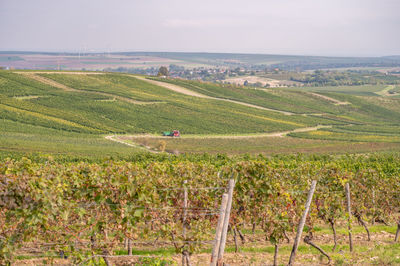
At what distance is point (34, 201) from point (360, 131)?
90.7 meters

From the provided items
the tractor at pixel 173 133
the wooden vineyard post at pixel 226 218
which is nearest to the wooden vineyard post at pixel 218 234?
the wooden vineyard post at pixel 226 218

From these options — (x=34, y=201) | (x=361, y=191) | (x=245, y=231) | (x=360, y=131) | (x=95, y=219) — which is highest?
(x=34, y=201)

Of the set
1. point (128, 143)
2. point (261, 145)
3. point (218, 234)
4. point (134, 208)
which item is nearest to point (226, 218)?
point (218, 234)

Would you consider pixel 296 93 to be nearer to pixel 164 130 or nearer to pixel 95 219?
pixel 164 130

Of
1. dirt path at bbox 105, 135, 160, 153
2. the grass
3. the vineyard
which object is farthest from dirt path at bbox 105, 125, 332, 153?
the vineyard

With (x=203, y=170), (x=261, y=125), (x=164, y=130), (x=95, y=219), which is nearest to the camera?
(x=95, y=219)

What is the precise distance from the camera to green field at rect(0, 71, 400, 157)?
65.0m

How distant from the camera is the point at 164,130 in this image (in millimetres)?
81750

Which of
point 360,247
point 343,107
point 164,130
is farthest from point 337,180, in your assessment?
point 343,107

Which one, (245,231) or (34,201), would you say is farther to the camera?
(245,231)

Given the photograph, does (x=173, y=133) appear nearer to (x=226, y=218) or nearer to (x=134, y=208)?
(x=134, y=208)

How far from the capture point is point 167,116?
91.8m

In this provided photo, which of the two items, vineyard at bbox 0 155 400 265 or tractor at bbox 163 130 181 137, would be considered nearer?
vineyard at bbox 0 155 400 265

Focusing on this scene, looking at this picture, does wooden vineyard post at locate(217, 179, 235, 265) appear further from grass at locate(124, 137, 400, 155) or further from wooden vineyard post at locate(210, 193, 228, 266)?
grass at locate(124, 137, 400, 155)
